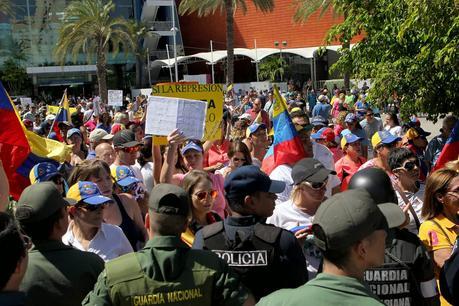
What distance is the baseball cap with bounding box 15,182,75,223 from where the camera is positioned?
10.6 ft

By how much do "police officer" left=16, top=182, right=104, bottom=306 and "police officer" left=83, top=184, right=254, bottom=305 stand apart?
0.24m

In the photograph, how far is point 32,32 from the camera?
2147 inches

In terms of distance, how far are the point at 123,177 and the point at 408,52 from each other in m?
6.15

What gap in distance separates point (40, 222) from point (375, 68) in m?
8.16

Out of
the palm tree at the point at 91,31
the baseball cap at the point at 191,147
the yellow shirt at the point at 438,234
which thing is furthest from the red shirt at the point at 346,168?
the palm tree at the point at 91,31

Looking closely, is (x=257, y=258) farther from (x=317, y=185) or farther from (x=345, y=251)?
(x=317, y=185)

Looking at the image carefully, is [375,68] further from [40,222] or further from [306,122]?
[40,222]

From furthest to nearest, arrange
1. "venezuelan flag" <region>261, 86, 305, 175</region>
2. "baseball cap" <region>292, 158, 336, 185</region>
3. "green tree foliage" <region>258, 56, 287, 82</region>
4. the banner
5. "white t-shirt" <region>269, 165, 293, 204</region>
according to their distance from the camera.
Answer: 1. "green tree foliage" <region>258, 56, 287, 82</region>
2. the banner
3. "venezuelan flag" <region>261, 86, 305, 175</region>
4. "white t-shirt" <region>269, 165, 293, 204</region>
5. "baseball cap" <region>292, 158, 336, 185</region>

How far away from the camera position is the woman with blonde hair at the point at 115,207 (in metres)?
4.93

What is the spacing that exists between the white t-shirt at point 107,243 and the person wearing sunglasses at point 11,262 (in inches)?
57.1

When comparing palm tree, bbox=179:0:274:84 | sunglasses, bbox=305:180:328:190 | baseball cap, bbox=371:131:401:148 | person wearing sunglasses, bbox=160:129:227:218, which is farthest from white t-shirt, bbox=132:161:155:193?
palm tree, bbox=179:0:274:84

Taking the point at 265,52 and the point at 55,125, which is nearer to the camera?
the point at 55,125

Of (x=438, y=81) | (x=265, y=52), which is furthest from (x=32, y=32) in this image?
(x=438, y=81)

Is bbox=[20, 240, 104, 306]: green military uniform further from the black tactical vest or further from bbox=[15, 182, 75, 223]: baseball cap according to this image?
the black tactical vest
